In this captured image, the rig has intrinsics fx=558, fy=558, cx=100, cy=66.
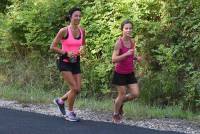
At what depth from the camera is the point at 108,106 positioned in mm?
11906

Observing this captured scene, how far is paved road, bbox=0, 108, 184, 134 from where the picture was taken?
8.67 m

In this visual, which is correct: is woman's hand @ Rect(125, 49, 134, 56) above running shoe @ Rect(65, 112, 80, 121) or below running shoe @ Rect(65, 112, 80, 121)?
above

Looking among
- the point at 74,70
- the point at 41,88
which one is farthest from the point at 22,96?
the point at 74,70

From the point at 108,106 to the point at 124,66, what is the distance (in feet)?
7.44

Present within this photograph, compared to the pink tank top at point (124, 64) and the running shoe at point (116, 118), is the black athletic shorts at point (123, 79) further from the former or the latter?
the running shoe at point (116, 118)

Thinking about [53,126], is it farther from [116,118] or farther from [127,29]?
[127,29]

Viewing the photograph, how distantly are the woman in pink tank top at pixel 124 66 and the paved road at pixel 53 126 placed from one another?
614 millimetres

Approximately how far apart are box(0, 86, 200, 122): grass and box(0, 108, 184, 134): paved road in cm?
132

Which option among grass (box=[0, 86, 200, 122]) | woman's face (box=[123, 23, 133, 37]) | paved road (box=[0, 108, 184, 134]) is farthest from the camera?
grass (box=[0, 86, 200, 122])

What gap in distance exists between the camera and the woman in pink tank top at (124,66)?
965 cm

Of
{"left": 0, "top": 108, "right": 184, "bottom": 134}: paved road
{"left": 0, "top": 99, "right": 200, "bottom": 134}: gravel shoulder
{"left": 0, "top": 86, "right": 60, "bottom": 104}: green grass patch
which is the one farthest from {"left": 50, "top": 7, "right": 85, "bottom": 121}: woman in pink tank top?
{"left": 0, "top": 86, "right": 60, "bottom": 104}: green grass patch

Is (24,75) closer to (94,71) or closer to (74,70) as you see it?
(94,71)

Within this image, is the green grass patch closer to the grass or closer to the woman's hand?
the grass

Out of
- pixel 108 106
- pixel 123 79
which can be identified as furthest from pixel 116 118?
pixel 108 106
